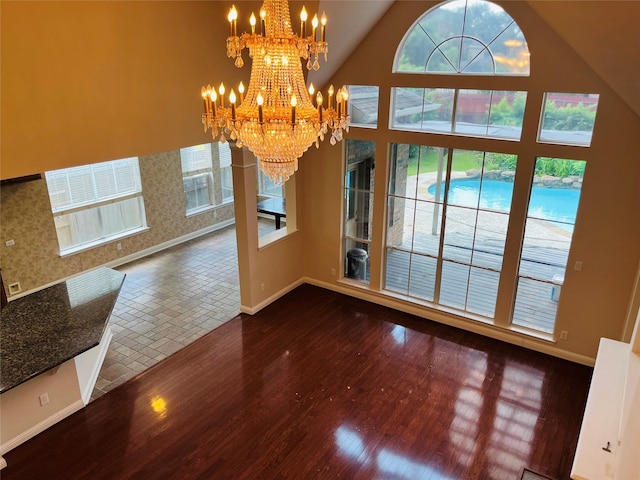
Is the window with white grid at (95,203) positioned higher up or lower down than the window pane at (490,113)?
lower down

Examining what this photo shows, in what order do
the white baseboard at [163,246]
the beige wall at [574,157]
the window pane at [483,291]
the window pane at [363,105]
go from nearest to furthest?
the beige wall at [574,157], the window pane at [483,291], the window pane at [363,105], the white baseboard at [163,246]

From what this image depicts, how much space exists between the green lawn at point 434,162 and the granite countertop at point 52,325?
13.3 ft

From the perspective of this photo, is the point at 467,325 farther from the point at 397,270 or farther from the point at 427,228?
the point at 427,228

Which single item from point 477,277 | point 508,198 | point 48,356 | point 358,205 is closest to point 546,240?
point 508,198

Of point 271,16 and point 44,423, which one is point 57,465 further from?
point 271,16

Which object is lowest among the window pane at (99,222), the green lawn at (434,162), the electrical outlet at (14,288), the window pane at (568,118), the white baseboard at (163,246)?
the white baseboard at (163,246)

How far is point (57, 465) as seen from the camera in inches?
164

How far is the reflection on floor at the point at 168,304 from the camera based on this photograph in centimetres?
574

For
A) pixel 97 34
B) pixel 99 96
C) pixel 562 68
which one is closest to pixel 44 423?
pixel 99 96

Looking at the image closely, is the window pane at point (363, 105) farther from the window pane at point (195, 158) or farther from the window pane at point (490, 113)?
the window pane at point (195, 158)

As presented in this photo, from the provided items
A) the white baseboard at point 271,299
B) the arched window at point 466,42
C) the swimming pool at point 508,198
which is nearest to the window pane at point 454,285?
the swimming pool at point 508,198

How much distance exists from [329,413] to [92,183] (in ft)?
18.8

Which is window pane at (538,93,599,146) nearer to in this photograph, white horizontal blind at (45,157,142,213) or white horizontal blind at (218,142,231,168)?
white horizontal blind at (45,157,142,213)

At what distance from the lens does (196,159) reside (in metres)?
9.64
